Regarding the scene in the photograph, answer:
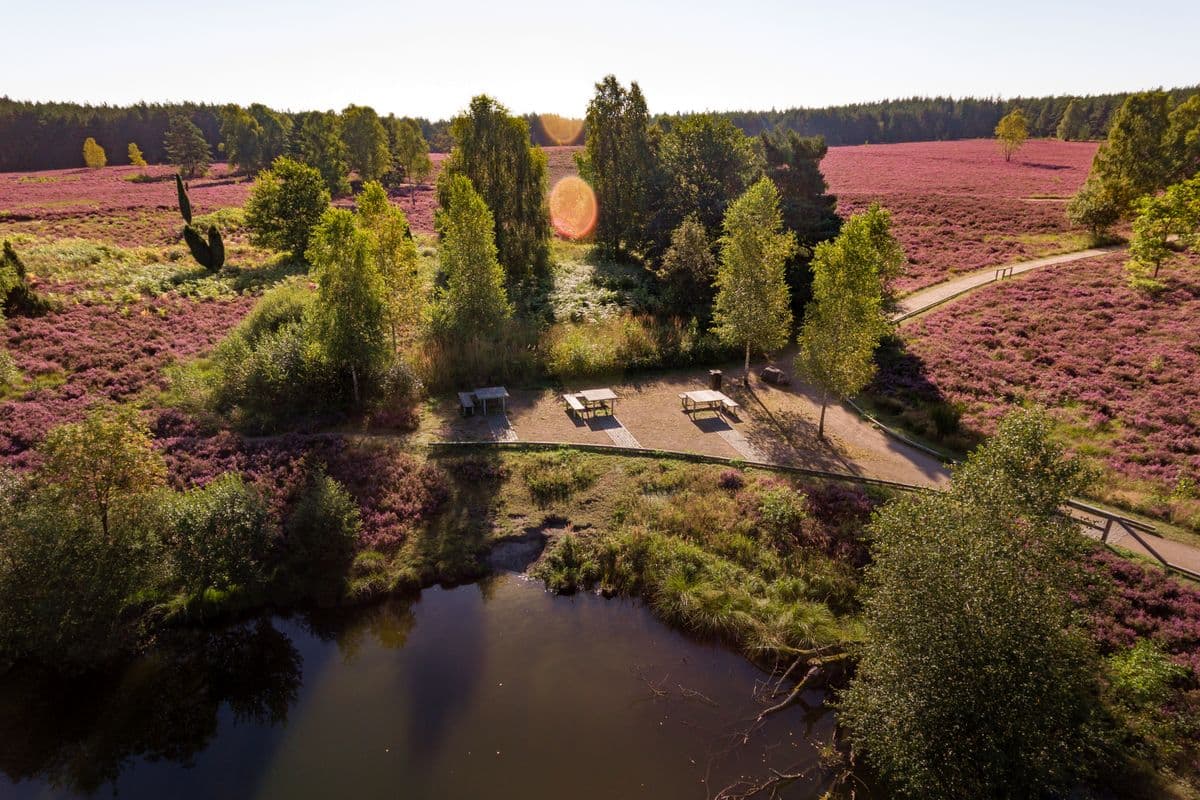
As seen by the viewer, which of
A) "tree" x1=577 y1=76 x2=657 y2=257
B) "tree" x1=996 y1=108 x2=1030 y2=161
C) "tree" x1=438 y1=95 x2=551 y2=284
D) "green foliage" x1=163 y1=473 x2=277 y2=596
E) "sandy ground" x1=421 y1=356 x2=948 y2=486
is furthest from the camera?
"tree" x1=996 y1=108 x2=1030 y2=161

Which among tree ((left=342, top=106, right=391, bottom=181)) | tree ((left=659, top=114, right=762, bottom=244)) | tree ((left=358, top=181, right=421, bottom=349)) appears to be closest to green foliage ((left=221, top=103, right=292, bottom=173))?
tree ((left=342, top=106, right=391, bottom=181))

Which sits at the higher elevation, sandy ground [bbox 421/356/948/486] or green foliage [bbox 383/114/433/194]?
green foliage [bbox 383/114/433/194]

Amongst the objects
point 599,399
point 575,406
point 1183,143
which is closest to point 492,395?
point 575,406

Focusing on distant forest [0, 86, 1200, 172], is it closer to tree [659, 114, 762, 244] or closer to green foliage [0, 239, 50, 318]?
tree [659, 114, 762, 244]

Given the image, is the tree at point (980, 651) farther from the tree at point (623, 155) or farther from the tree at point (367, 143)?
the tree at point (367, 143)

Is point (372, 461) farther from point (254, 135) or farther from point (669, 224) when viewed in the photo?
point (254, 135)

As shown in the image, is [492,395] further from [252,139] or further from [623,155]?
[252,139]

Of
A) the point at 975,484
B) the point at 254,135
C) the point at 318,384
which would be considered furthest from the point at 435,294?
the point at 254,135
